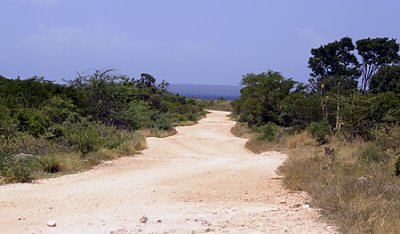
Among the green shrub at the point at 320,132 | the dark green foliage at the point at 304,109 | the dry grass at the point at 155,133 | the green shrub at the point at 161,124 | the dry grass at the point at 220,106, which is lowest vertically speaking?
the dry grass at the point at 220,106

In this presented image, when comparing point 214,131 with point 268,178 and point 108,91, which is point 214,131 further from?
point 268,178

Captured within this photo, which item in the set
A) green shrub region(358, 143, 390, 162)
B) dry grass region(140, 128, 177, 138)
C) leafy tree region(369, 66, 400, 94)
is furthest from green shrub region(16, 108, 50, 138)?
leafy tree region(369, 66, 400, 94)

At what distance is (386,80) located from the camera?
37.0 meters

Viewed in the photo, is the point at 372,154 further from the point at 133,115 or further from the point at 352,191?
the point at 133,115

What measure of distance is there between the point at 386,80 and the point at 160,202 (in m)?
30.9

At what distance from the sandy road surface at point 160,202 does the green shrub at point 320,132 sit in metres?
5.70

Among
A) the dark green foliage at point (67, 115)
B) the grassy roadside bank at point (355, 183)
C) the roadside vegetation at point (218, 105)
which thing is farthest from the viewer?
the roadside vegetation at point (218, 105)

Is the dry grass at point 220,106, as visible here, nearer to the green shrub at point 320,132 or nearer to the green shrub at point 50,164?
the green shrub at point 320,132

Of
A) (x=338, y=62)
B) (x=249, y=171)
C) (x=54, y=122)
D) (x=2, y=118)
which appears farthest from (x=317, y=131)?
(x=338, y=62)

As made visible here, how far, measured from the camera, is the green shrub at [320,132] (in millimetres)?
20844

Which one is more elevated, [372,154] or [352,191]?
[352,191]

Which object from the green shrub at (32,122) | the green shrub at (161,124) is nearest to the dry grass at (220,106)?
the green shrub at (161,124)

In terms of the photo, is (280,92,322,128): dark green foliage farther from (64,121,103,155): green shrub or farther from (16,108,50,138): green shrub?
(16,108,50,138): green shrub

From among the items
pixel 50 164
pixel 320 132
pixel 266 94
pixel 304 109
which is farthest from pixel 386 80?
pixel 50 164
